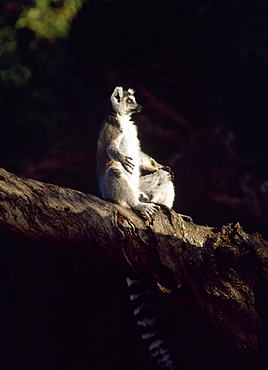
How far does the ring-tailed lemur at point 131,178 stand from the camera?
10.3ft

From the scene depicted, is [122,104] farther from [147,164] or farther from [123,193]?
[123,193]

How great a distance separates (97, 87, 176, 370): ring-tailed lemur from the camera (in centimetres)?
315

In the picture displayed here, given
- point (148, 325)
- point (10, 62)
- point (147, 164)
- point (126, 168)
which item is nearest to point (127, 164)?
point (126, 168)

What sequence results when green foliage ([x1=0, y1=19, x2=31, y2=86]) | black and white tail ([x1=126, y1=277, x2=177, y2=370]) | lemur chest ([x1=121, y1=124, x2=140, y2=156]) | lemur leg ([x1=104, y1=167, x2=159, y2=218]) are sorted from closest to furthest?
black and white tail ([x1=126, y1=277, x2=177, y2=370])
lemur leg ([x1=104, y1=167, x2=159, y2=218])
lemur chest ([x1=121, y1=124, x2=140, y2=156])
green foliage ([x1=0, y1=19, x2=31, y2=86])

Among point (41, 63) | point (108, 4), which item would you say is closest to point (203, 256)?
point (41, 63)

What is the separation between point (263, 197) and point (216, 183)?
2.09ft

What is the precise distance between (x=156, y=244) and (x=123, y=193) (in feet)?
1.66

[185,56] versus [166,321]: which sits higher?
[185,56]

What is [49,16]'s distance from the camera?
561 cm

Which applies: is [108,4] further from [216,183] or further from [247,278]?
[247,278]

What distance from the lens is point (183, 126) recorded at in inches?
221

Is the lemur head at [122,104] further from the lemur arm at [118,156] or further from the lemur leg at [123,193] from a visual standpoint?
A: the lemur leg at [123,193]

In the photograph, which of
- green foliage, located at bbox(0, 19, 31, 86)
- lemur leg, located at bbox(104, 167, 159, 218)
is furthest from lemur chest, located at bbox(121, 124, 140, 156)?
green foliage, located at bbox(0, 19, 31, 86)

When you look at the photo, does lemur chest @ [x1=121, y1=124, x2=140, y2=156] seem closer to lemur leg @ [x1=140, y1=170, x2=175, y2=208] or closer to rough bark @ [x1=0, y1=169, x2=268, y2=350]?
lemur leg @ [x1=140, y1=170, x2=175, y2=208]
